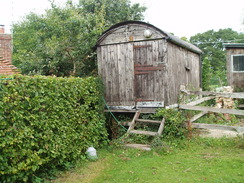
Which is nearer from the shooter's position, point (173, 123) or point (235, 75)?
point (173, 123)

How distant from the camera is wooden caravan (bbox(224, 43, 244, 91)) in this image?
1403cm

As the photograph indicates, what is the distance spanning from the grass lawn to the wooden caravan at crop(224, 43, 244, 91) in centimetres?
794

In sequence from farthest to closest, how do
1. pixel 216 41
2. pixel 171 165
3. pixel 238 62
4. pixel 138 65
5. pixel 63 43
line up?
1. pixel 216 41
2. pixel 238 62
3. pixel 63 43
4. pixel 138 65
5. pixel 171 165

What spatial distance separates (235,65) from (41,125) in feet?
41.1

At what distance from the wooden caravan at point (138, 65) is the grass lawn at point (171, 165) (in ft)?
6.44

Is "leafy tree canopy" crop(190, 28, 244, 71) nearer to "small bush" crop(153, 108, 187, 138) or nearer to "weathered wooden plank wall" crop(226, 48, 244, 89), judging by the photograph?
"weathered wooden plank wall" crop(226, 48, 244, 89)

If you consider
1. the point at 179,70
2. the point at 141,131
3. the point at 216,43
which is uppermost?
the point at 216,43

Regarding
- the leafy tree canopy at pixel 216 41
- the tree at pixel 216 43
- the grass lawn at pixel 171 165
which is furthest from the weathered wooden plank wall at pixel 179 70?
the leafy tree canopy at pixel 216 41

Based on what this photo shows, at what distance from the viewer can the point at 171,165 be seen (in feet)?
19.4

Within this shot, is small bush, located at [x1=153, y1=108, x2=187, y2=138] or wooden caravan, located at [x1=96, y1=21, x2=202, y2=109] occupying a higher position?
wooden caravan, located at [x1=96, y1=21, x2=202, y2=109]

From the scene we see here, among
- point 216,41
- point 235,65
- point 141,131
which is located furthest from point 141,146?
point 216,41

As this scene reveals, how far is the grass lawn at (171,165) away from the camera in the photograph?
5258 mm

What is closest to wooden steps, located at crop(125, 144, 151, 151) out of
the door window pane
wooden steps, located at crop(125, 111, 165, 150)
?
wooden steps, located at crop(125, 111, 165, 150)

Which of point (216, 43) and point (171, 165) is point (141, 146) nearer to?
point (171, 165)
